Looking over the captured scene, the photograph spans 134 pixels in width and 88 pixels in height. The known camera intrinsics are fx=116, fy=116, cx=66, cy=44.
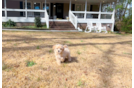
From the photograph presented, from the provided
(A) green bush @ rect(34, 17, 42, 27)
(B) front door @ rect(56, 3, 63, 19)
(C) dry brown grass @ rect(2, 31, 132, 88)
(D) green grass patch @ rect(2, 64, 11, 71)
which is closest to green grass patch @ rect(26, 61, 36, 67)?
(C) dry brown grass @ rect(2, 31, 132, 88)

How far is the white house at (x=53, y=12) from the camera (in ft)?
41.0

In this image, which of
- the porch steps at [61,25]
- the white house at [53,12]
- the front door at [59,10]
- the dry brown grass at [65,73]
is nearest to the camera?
the dry brown grass at [65,73]

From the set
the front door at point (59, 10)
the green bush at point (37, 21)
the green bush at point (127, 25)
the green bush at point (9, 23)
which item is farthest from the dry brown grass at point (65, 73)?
the front door at point (59, 10)

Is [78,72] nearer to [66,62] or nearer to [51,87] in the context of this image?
[66,62]

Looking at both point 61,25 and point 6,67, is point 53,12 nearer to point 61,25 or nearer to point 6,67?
point 61,25

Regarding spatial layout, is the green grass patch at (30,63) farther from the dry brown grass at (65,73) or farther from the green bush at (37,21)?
the green bush at (37,21)

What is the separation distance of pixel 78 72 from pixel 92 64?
0.71 m

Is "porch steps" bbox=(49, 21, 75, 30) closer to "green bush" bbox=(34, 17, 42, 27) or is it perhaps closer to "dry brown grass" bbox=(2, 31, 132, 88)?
"green bush" bbox=(34, 17, 42, 27)

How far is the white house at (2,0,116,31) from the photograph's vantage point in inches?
492

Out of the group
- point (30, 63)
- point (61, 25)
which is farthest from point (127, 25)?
point (30, 63)

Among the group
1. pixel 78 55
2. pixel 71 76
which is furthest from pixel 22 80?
pixel 78 55

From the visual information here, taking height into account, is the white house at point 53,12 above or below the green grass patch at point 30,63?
above

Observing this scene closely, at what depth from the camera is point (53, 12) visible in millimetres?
17516

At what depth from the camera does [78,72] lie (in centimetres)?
300
